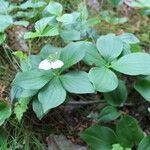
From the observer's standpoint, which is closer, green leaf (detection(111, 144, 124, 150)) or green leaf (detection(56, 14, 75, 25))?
green leaf (detection(111, 144, 124, 150))

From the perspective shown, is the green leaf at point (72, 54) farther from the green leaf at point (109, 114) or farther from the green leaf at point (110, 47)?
the green leaf at point (109, 114)

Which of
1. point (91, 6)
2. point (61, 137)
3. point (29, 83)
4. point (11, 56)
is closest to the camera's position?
point (29, 83)

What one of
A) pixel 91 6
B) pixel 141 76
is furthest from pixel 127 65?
pixel 91 6

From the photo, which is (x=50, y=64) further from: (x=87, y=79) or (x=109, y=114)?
(x=109, y=114)

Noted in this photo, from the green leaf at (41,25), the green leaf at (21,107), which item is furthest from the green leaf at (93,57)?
the green leaf at (21,107)

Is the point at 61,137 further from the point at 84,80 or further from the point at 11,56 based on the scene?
the point at 11,56

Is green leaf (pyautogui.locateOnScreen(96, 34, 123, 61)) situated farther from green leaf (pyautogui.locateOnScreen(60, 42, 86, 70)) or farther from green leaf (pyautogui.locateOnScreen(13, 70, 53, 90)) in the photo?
green leaf (pyautogui.locateOnScreen(13, 70, 53, 90))

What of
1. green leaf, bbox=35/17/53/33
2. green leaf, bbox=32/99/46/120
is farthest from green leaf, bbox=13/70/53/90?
green leaf, bbox=35/17/53/33
